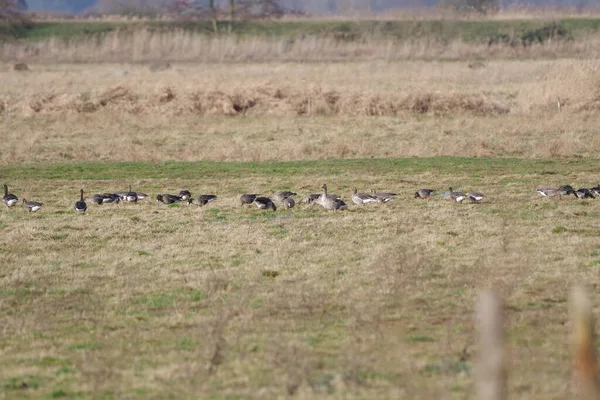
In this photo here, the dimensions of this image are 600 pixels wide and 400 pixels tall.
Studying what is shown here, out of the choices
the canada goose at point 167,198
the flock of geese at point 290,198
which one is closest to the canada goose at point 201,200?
the flock of geese at point 290,198

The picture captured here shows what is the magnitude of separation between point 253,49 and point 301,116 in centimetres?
2352

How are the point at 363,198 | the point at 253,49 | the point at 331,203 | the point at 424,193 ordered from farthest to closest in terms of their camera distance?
the point at 253,49, the point at 424,193, the point at 363,198, the point at 331,203

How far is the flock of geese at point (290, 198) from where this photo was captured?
18312 mm

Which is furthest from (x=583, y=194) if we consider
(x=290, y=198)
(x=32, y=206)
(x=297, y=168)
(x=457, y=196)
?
(x=32, y=206)

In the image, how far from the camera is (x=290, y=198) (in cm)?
1866

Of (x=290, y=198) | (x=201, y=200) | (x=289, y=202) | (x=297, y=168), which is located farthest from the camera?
(x=297, y=168)

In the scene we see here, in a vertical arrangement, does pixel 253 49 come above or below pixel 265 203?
below

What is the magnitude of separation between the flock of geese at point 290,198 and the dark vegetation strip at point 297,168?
3717 mm

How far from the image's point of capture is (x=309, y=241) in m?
15.5

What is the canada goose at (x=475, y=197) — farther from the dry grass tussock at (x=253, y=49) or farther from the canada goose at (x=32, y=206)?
the dry grass tussock at (x=253, y=49)

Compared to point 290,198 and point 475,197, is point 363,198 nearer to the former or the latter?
point 290,198

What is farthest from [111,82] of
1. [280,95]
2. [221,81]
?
[280,95]

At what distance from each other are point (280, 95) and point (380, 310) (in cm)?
2385

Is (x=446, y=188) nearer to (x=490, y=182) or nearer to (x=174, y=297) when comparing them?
(x=490, y=182)
